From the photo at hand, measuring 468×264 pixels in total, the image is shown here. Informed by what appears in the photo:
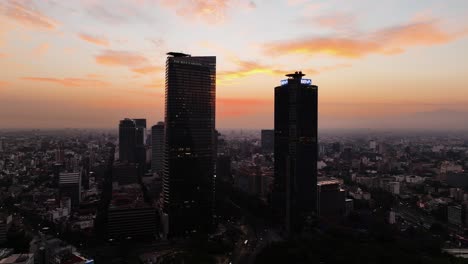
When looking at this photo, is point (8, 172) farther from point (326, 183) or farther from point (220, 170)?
point (326, 183)

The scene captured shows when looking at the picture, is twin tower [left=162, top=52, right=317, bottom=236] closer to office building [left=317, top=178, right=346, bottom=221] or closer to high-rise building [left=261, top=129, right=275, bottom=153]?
office building [left=317, top=178, right=346, bottom=221]

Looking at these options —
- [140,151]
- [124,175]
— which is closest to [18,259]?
[124,175]

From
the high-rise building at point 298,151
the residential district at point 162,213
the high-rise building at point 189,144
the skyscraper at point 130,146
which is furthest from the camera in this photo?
the skyscraper at point 130,146

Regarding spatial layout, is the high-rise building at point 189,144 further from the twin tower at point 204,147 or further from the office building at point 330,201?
the office building at point 330,201

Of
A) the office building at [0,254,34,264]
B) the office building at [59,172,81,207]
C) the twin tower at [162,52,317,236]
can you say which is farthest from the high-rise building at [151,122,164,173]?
the office building at [0,254,34,264]

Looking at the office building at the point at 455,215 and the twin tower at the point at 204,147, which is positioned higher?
the twin tower at the point at 204,147

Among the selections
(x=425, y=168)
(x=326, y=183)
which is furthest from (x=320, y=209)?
(x=425, y=168)

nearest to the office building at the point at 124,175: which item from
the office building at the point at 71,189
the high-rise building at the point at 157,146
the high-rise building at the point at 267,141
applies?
the high-rise building at the point at 157,146

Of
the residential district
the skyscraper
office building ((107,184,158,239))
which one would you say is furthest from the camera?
the skyscraper
